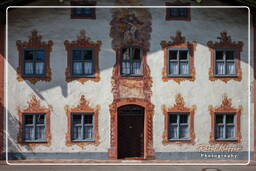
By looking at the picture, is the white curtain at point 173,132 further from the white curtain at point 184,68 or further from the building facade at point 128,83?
the white curtain at point 184,68

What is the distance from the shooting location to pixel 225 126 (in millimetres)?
17031

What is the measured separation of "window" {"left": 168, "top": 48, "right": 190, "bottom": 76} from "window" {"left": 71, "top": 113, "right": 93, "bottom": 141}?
204 inches

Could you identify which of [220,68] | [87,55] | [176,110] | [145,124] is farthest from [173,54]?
[87,55]

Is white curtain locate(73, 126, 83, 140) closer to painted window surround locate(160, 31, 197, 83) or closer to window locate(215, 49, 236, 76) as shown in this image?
painted window surround locate(160, 31, 197, 83)

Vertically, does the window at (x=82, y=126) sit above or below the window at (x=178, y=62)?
below

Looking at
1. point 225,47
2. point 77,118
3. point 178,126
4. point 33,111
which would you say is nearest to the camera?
point 33,111

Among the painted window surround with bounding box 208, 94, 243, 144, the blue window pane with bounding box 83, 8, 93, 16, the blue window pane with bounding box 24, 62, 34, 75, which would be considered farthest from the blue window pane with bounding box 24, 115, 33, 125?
the painted window surround with bounding box 208, 94, 243, 144

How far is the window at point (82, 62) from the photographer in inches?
661

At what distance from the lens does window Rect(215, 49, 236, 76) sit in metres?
17.1

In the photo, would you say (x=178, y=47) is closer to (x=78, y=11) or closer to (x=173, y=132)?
(x=173, y=132)

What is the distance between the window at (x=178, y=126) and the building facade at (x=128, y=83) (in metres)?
0.06

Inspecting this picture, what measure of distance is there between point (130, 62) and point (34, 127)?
6298 mm

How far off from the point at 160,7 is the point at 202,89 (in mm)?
5072

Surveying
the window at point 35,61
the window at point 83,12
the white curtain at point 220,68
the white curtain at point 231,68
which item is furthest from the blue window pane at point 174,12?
the window at point 35,61
